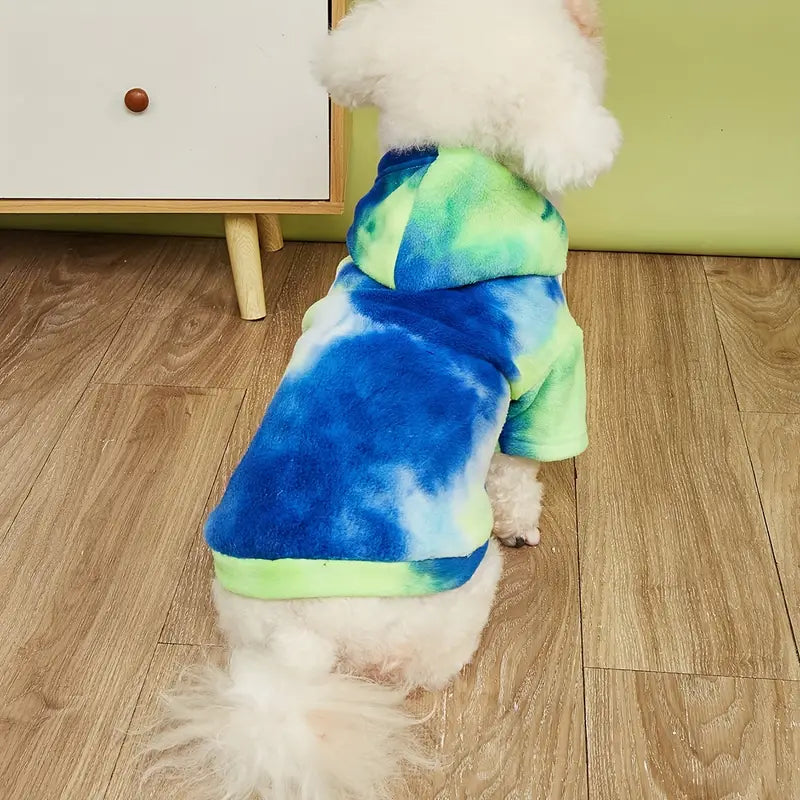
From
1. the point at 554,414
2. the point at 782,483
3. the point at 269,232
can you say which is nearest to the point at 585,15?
the point at 554,414

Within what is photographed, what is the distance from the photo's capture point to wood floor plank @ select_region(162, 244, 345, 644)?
3.00 feet

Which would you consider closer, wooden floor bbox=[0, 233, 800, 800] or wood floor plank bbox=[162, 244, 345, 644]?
wooden floor bbox=[0, 233, 800, 800]

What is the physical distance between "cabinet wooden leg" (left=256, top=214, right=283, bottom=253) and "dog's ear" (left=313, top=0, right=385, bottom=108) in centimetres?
67

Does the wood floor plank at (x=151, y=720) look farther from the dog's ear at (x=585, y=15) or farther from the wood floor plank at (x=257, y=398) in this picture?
the dog's ear at (x=585, y=15)

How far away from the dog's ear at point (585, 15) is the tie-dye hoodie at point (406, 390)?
149 mm

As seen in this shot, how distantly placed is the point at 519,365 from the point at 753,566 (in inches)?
14.6

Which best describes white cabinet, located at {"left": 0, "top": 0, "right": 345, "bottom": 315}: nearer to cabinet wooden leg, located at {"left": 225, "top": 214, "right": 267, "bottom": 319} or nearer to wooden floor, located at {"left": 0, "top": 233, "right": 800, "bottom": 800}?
cabinet wooden leg, located at {"left": 225, "top": 214, "right": 267, "bottom": 319}

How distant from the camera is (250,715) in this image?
68cm

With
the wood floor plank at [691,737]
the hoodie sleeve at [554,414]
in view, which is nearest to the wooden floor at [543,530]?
the wood floor plank at [691,737]

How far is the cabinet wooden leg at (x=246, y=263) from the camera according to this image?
1326 mm

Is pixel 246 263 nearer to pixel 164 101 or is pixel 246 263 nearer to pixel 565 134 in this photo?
pixel 164 101

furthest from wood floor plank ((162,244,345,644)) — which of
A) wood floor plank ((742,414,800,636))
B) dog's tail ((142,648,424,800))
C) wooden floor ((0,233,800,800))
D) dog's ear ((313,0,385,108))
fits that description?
wood floor plank ((742,414,800,636))

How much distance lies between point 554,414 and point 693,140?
76cm

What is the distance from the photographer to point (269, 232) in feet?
5.05
